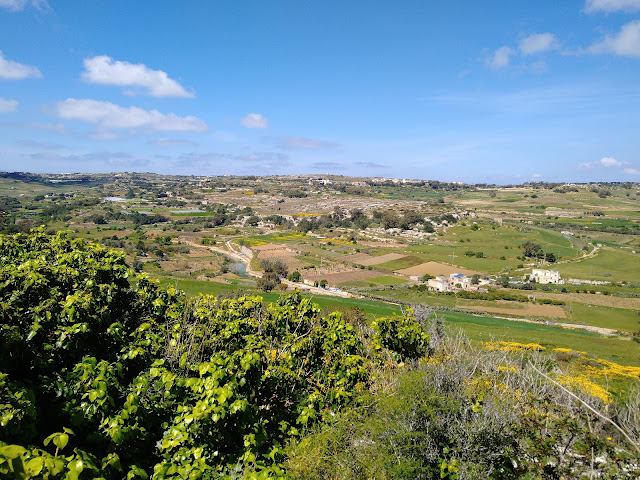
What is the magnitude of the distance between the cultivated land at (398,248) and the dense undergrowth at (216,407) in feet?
15.3

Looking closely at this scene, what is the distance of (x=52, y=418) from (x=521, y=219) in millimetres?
126724

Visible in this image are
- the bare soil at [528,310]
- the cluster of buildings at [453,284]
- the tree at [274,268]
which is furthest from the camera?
the tree at [274,268]

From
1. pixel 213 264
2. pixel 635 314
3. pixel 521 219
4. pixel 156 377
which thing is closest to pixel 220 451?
pixel 156 377

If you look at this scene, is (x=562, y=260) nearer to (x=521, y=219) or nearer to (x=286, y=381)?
(x=521, y=219)

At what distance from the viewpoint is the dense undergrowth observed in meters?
4.54

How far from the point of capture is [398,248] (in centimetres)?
8081

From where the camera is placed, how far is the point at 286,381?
7.83 meters

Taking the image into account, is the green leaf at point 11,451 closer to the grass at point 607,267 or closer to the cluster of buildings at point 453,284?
the cluster of buildings at point 453,284

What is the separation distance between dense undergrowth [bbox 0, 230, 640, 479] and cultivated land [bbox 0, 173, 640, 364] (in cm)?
467

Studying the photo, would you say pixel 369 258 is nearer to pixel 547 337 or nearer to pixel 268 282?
pixel 268 282

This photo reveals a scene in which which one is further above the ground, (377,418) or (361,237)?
(377,418)

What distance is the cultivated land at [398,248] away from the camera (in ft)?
144

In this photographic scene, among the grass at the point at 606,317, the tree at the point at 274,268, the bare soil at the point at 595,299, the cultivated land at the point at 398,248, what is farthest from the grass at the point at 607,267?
the tree at the point at 274,268

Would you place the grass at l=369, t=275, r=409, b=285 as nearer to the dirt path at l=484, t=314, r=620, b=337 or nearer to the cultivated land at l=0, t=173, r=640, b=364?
the cultivated land at l=0, t=173, r=640, b=364
